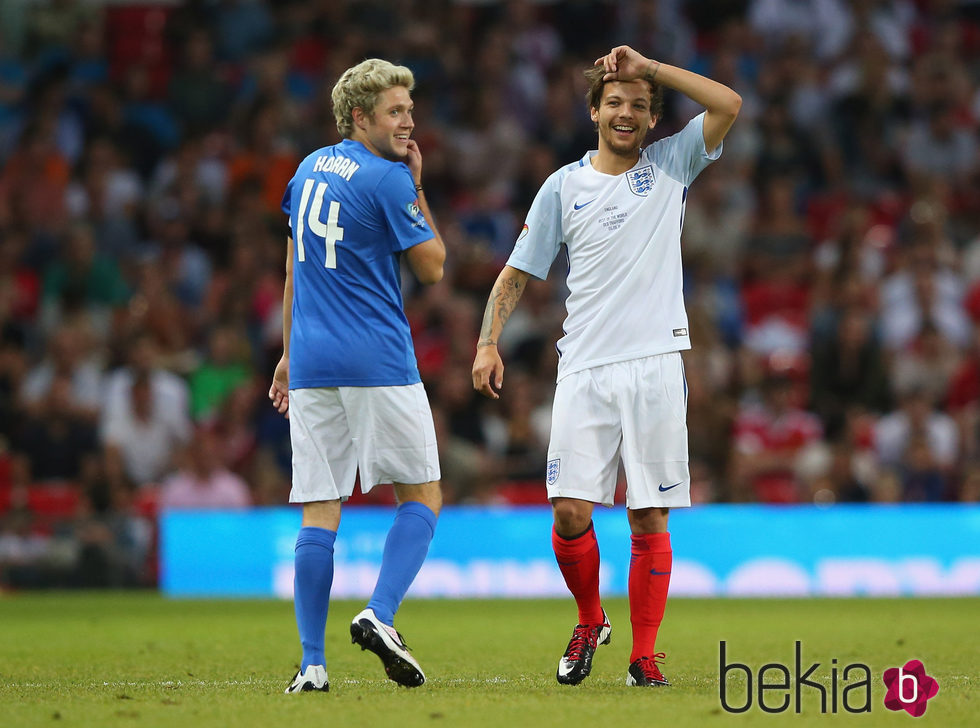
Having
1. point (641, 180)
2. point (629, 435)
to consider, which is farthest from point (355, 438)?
point (641, 180)

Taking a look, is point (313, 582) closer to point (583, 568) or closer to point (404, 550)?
point (404, 550)

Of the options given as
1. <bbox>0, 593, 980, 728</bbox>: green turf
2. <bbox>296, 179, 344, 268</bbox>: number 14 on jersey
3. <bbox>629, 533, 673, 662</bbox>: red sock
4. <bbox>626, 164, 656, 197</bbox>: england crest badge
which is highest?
<bbox>626, 164, 656, 197</bbox>: england crest badge

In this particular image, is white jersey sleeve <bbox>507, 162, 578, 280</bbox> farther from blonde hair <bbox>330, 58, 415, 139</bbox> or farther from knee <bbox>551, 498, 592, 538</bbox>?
knee <bbox>551, 498, 592, 538</bbox>

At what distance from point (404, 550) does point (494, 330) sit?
1032 mm

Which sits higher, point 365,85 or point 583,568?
point 365,85

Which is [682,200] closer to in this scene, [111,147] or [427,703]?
[427,703]

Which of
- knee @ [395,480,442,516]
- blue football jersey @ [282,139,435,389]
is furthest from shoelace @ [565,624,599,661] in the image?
blue football jersey @ [282,139,435,389]

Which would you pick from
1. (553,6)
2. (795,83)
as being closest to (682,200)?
(795,83)

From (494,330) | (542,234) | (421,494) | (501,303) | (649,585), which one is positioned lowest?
(649,585)

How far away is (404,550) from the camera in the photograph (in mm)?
6105

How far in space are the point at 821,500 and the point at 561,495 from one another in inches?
287

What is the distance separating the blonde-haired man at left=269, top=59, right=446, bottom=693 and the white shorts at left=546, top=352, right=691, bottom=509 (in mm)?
569

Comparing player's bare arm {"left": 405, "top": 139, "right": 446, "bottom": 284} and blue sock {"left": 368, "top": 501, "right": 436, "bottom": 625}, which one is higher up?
player's bare arm {"left": 405, "top": 139, "right": 446, "bottom": 284}

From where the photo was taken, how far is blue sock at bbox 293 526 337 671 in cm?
595
